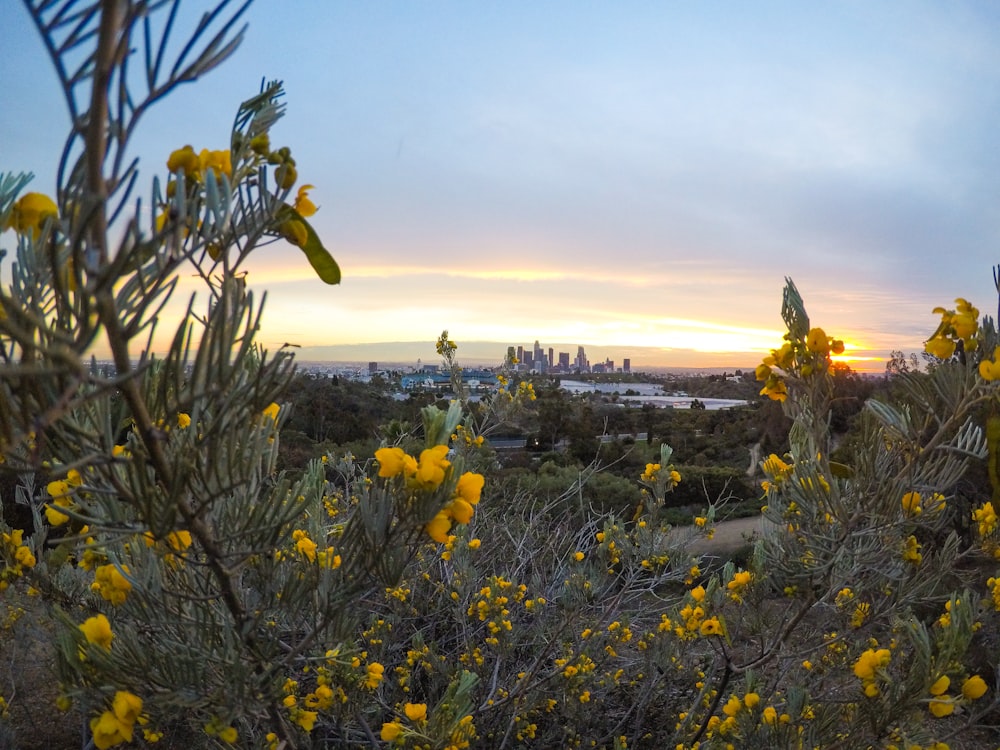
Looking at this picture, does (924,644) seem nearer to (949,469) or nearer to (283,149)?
(949,469)

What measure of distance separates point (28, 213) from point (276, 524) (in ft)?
1.95

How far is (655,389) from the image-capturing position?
39.6 meters

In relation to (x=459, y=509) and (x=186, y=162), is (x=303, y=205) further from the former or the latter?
(x=459, y=509)

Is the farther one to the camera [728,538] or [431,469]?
[728,538]

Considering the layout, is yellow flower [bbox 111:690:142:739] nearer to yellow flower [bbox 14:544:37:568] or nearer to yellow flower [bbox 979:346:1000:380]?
yellow flower [bbox 14:544:37:568]

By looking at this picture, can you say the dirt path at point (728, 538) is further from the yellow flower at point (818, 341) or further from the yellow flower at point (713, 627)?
the yellow flower at point (818, 341)

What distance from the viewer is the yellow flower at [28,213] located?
777 millimetres

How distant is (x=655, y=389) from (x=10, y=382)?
133ft

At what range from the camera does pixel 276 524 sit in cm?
100

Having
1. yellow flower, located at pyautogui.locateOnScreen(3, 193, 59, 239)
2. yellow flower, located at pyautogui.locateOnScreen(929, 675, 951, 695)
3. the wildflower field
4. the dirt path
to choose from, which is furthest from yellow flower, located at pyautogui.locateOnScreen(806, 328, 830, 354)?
the dirt path

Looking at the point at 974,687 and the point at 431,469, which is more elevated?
the point at 431,469

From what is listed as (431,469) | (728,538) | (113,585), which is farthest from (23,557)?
(728,538)

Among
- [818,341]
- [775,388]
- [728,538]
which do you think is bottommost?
[728,538]

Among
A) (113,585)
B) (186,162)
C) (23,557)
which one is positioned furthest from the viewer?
(23,557)
